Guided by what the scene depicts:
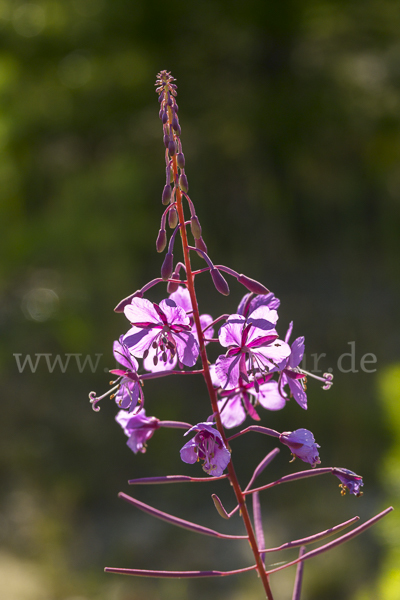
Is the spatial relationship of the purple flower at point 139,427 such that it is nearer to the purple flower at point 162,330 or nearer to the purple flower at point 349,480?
the purple flower at point 162,330

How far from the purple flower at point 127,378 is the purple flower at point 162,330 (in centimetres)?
1

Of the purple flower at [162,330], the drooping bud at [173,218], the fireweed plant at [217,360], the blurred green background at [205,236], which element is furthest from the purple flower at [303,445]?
the blurred green background at [205,236]

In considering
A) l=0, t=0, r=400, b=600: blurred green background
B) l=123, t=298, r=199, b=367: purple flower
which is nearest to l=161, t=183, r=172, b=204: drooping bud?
l=123, t=298, r=199, b=367: purple flower

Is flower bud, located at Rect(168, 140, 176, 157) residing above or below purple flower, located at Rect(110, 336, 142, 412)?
above

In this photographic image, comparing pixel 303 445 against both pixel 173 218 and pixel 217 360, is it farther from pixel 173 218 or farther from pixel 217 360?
pixel 173 218

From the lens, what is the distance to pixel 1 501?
3.49 meters

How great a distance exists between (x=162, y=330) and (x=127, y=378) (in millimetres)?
84

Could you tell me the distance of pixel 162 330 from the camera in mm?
687

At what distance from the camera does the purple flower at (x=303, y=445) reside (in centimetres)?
65

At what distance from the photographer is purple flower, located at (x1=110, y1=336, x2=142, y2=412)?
67 cm

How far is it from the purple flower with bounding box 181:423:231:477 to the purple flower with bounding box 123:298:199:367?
0.29 ft

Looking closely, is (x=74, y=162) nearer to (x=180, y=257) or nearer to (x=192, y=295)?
(x=180, y=257)

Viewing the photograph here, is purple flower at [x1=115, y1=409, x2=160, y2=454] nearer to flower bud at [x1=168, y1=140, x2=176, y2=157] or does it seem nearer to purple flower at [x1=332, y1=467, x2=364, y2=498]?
A: purple flower at [x1=332, y1=467, x2=364, y2=498]

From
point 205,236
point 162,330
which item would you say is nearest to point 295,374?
point 162,330
